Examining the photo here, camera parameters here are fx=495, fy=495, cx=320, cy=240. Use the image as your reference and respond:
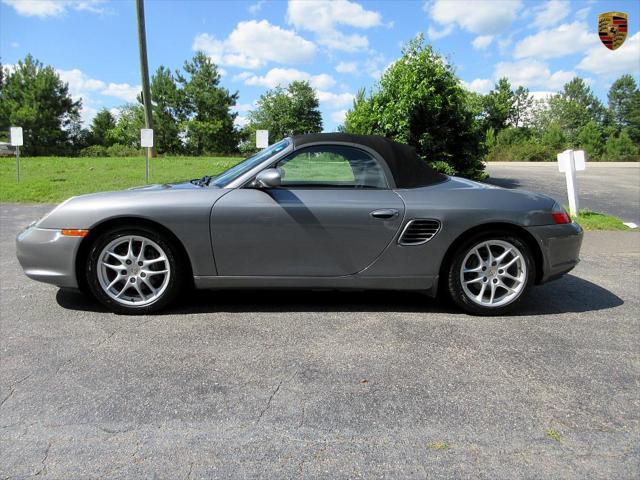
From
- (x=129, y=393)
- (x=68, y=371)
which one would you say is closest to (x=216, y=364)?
(x=129, y=393)

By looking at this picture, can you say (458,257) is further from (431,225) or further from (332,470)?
(332,470)

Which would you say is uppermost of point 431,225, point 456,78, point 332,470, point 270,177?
point 456,78

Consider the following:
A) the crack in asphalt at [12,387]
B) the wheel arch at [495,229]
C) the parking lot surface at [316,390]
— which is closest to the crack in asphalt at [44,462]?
the parking lot surface at [316,390]

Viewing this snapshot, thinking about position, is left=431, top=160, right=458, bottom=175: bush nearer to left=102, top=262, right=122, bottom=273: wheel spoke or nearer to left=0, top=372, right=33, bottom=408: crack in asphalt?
left=102, top=262, right=122, bottom=273: wheel spoke

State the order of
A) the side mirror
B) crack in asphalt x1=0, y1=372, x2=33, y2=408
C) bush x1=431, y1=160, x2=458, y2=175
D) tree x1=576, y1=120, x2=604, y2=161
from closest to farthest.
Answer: crack in asphalt x1=0, y1=372, x2=33, y2=408
the side mirror
bush x1=431, y1=160, x2=458, y2=175
tree x1=576, y1=120, x2=604, y2=161

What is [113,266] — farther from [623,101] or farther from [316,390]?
[623,101]

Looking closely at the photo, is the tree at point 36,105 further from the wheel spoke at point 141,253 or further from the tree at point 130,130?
the wheel spoke at point 141,253

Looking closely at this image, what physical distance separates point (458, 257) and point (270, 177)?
1504mm

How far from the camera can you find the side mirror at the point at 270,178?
3.45 m

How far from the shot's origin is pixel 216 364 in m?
2.79

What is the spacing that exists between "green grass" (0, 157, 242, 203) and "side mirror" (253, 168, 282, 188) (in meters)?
9.28

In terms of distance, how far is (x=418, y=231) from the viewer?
11.8 ft

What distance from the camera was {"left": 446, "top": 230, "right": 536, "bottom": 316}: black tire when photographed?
3.68 metres

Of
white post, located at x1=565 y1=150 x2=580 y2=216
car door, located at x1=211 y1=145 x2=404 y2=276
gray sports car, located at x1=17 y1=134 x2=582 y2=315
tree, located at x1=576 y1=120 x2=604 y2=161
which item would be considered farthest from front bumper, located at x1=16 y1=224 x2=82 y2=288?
tree, located at x1=576 y1=120 x2=604 y2=161
